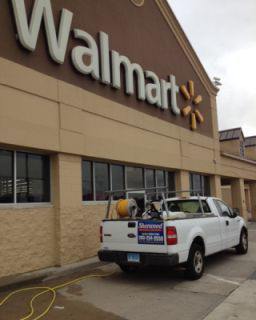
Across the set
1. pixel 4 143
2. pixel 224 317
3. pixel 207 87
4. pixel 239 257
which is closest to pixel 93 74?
pixel 4 143

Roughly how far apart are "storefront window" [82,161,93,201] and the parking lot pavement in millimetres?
2841

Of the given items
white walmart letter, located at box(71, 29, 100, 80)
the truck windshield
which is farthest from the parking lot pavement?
white walmart letter, located at box(71, 29, 100, 80)

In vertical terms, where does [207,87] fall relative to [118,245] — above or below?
above

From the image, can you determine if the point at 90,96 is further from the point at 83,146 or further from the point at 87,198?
the point at 87,198

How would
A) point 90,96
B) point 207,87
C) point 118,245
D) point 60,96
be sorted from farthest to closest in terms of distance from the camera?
1. point 207,87
2. point 90,96
3. point 60,96
4. point 118,245

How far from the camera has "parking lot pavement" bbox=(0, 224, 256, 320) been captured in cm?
682

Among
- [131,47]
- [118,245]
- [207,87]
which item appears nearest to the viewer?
[118,245]

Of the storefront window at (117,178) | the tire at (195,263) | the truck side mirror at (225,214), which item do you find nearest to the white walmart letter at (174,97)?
the storefront window at (117,178)

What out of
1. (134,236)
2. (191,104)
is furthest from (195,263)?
(191,104)

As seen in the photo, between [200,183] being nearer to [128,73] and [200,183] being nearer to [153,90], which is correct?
[153,90]

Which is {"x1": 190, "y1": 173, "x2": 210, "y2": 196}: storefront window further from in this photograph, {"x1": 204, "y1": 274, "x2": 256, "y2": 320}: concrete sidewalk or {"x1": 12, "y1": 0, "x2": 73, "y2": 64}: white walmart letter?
{"x1": 204, "y1": 274, "x2": 256, "y2": 320}: concrete sidewalk

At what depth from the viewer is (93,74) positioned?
42.3ft

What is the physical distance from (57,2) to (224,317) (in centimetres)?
954

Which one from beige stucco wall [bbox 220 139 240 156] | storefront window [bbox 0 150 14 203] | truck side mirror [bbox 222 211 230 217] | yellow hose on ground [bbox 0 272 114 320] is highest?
beige stucco wall [bbox 220 139 240 156]
